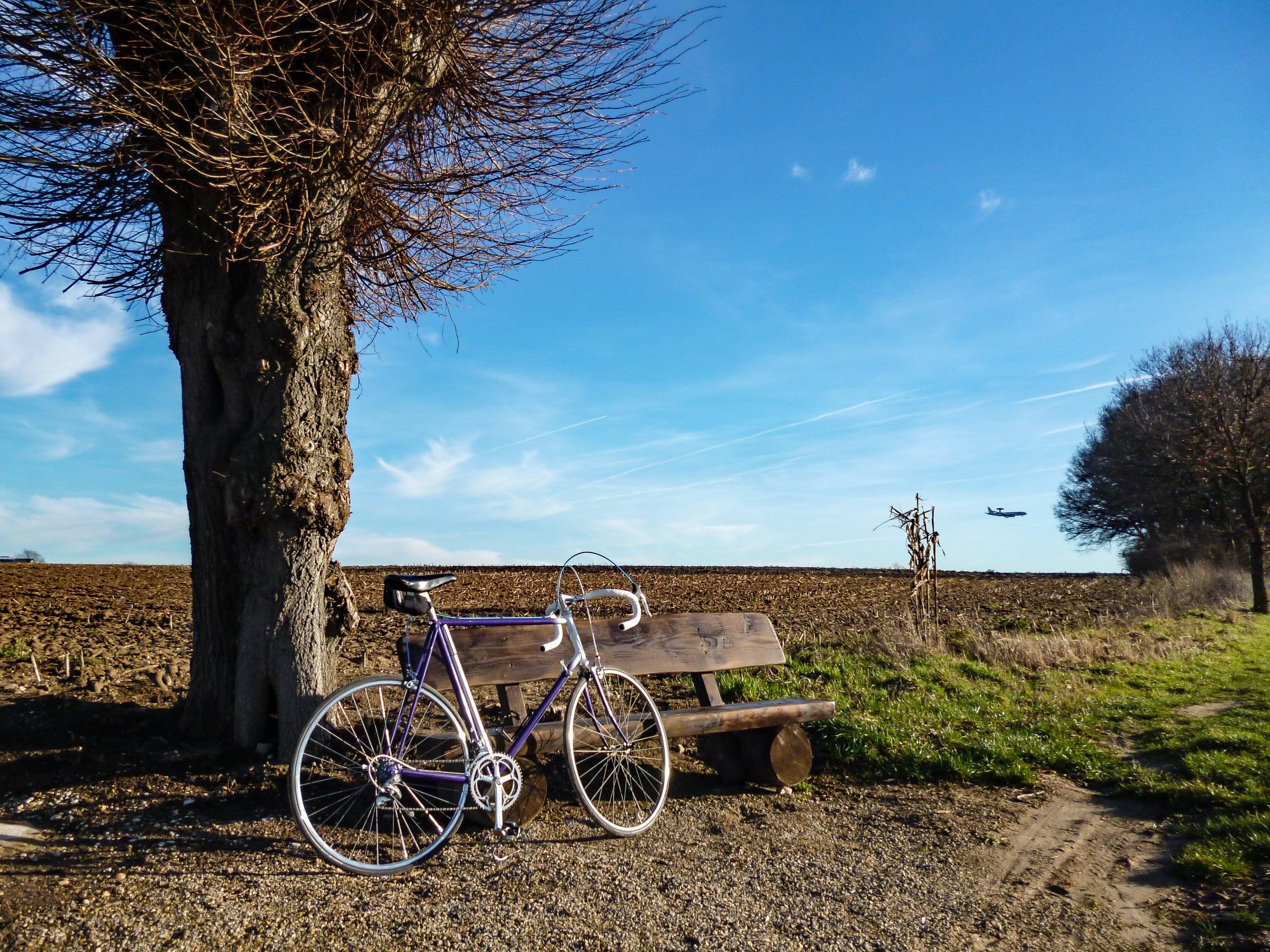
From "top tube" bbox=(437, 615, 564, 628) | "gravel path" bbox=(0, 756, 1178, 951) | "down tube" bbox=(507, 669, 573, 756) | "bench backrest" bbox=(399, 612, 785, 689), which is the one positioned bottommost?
"gravel path" bbox=(0, 756, 1178, 951)

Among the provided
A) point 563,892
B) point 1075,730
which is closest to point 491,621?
point 563,892

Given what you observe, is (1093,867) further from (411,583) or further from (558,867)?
(411,583)

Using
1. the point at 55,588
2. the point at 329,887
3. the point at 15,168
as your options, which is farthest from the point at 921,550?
the point at 55,588

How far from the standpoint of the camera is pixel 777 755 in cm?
588

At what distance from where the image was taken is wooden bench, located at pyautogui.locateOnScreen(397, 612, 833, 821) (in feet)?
17.6

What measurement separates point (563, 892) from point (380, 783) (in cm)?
107

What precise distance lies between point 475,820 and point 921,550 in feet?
30.3

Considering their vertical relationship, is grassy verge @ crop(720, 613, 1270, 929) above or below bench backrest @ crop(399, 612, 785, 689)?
below

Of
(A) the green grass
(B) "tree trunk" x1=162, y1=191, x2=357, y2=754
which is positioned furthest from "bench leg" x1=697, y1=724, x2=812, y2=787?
(A) the green grass

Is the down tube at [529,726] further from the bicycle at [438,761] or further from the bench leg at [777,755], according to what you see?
the bench leg at [777,755]

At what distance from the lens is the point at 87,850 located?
4562mm

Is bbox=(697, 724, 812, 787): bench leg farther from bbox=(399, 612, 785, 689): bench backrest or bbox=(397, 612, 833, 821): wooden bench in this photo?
bbox=(399, 612, 785, 689): bench backrest

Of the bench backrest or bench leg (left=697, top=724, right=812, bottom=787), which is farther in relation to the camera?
bench leg (left=697, top=724, right=812, bottom=787)

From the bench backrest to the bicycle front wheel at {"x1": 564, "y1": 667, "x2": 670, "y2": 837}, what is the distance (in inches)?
14.8
